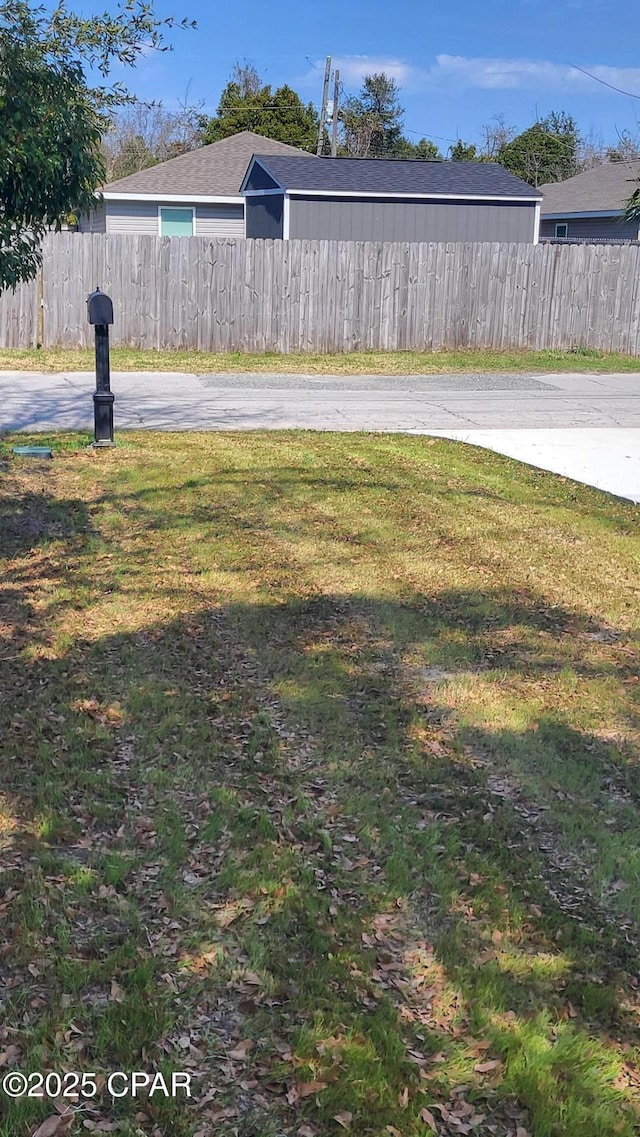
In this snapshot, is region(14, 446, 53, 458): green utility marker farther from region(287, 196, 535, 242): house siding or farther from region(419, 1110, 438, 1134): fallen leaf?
region(287, 196, 535, 242): house siding

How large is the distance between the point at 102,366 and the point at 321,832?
6.98 metres

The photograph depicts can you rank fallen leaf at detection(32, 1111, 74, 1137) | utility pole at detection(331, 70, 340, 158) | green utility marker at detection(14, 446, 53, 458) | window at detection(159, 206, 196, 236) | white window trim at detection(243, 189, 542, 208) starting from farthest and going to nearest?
utility pole at detection(331, 70, 340, 158) → window at detection(159, 206, 196, 236) → white window trim at detection(243, 189, 542, 208) → green utility marker at detection(14, 446, 53, 458) → fallen leaf at detection(32, 1111, 74, 1137)

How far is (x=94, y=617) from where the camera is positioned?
221 inches

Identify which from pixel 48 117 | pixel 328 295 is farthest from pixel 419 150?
pixel 48 117

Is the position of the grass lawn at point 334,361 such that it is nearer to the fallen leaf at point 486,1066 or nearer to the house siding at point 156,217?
the house siding at point 156,217

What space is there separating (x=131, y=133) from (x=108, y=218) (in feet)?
75.1

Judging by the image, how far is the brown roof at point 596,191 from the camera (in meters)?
31.1

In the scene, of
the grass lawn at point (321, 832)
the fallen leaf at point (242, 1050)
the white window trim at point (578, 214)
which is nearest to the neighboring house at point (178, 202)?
the white window trim at point (578, 214)

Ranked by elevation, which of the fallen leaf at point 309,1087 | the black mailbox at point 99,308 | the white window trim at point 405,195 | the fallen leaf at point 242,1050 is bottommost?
the fallen leaf at point 309,1087

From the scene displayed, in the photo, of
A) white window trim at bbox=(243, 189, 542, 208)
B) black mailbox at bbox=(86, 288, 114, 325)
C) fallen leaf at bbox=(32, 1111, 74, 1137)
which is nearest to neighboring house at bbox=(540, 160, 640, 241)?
white window trim at bbox=(243, 189, 542, 208)

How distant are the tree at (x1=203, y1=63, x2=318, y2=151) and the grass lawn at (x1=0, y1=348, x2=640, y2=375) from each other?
28329mm

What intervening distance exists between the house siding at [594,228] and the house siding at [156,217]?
8.80 meters

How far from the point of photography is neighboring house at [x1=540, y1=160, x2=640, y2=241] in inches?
1202

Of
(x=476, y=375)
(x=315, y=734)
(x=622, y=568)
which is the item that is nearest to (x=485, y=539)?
(x=622, y=568)
